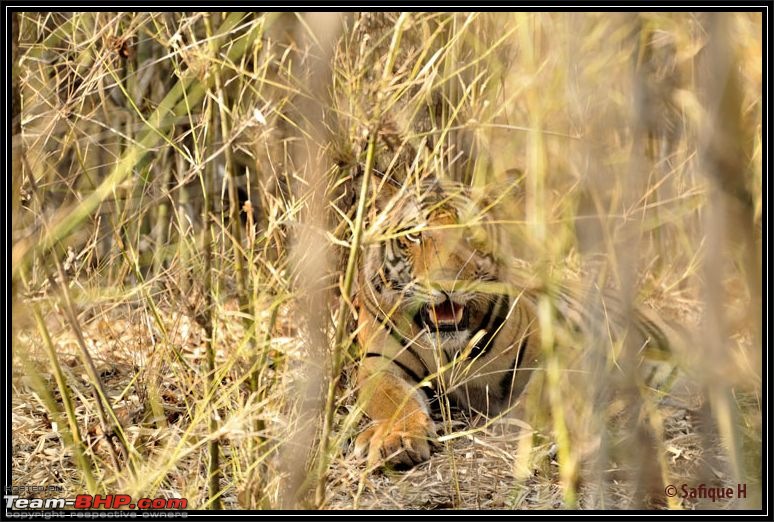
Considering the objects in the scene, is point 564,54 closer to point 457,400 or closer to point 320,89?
point 320,89

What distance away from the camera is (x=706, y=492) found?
5.81ft

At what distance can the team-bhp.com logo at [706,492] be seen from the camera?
1478 millimetres

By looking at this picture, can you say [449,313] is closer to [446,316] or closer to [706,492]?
[446,316]

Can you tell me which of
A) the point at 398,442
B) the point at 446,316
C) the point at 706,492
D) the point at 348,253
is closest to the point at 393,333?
the point at 446,316

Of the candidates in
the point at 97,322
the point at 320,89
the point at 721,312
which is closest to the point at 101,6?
the point at 320,89

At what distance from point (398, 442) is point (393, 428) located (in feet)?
0.27

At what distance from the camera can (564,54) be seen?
1.41 metres

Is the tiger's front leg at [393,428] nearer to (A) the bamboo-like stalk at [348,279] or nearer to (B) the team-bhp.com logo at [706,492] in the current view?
(A) the bamboo-like stalk at [348,279]

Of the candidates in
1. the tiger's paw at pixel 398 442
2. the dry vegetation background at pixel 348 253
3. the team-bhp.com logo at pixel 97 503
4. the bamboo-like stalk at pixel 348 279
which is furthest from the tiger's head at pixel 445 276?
the team-bhp.com logo at pixel 97 503

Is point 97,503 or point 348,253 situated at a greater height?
point 348,253

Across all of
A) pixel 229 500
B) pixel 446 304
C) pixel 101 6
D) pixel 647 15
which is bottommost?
pixel 229 500

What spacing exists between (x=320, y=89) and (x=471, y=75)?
1.68 meters

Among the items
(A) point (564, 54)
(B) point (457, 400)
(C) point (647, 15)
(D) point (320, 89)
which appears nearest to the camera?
(A) point (564, 54)

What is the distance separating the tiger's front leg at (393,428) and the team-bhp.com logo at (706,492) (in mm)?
701
